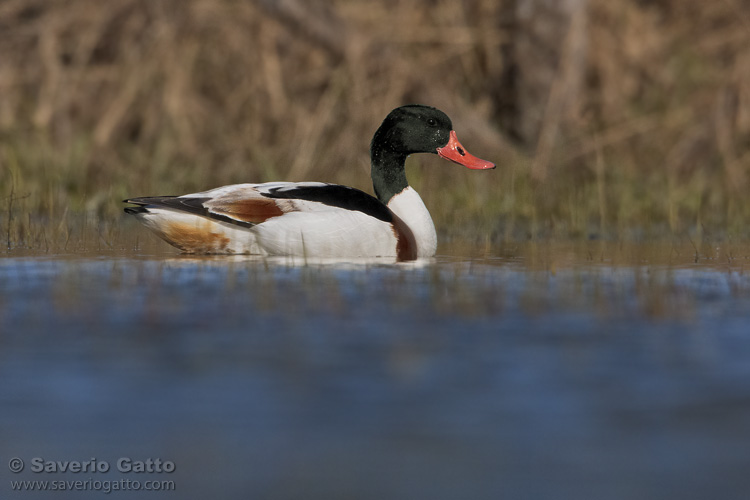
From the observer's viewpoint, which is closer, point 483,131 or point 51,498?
point 51,498

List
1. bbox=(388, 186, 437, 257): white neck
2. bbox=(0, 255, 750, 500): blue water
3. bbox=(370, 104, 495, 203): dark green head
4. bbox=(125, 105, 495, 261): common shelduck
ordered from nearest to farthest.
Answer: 1. bbox=(0, 255, 750, 500): blue water
2. bbox=(125, 105, 495, 261): common shelduck
3. bbox=(388, 186, 437, 257): white neck
4. bbox=(370, 104, 495, 203): dark green head

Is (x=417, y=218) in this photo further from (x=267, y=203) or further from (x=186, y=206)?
(x=186, y=206)

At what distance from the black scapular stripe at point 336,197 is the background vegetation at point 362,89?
102 inches

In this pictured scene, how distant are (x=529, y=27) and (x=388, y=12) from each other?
1531mm

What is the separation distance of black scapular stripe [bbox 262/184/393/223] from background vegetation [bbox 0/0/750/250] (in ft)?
8.46

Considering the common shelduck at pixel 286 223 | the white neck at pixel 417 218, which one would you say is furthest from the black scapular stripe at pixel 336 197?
the white neck at pixel 417 218

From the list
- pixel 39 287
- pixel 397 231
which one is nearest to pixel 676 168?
pixel 397 231

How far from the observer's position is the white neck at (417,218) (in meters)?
7.57

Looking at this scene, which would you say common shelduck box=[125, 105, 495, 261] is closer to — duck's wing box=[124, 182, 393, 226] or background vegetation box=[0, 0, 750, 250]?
duck's wing box=[124, 182, 393, 226]

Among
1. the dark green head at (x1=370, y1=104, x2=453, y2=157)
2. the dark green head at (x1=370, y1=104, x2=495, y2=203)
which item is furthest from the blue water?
the dark green head at (x1=370, y1=104, x2=453, y2=157)

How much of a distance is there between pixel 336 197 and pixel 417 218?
681mm

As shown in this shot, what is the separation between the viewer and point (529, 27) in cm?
1176

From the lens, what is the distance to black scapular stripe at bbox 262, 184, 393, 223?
24.0 ft

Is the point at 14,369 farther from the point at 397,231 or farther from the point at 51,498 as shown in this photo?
the point at 397,231
